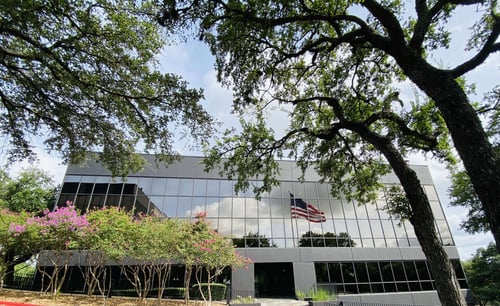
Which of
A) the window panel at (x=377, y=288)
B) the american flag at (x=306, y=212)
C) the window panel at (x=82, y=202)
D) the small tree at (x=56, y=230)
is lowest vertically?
the window panel at (x=377, y=288)

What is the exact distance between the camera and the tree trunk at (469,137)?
270 centimetres

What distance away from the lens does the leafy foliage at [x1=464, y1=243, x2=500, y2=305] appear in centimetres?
1809

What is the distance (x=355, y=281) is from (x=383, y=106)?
575 inches

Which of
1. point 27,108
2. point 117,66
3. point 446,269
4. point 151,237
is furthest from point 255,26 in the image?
point 151,237

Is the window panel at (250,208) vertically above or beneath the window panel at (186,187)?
beneath

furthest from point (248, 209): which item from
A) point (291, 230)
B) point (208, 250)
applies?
point (208, 250)

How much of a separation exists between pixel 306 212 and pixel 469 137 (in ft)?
53.2

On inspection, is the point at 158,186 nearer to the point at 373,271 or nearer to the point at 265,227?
the point at 265,227

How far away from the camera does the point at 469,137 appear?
3.03m

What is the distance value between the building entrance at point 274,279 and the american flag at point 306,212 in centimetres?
383

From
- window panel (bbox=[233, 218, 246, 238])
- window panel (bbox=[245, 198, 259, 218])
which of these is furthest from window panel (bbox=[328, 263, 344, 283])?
window panel (bbox=[233, 218, 246, 238])

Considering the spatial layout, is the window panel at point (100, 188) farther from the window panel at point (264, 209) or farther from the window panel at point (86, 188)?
the window panel at point (264, 209)

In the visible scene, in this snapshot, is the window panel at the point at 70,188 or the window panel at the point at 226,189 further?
the window panel at the point at 226,189

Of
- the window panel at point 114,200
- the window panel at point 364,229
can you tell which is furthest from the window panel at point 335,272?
the window panel at point 114,200
